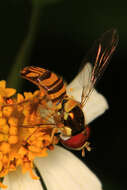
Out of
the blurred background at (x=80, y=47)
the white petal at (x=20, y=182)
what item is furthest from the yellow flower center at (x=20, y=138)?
the blurred background at (x=80, y=47)

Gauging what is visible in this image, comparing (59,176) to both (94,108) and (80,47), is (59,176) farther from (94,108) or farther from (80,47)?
(80,47)

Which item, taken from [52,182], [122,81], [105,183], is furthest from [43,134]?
[122,81]

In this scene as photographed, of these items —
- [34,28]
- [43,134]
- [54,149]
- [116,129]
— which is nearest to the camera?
[43,134]

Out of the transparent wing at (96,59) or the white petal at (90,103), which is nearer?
the transparent wing at (96,59)

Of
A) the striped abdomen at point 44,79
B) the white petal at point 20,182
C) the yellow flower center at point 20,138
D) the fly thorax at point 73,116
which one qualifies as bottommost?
the white petal at point 20,182

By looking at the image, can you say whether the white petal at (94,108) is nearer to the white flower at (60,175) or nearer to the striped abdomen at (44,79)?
the white flower at (60,175)

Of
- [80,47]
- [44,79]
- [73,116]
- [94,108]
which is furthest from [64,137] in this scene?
[80,47]

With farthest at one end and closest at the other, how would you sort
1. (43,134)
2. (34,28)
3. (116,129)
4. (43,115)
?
1. (116,129)
2. (34,28)
3. (43,134)
4. (43,115)

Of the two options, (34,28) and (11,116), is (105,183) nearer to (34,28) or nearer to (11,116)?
(11,116)
